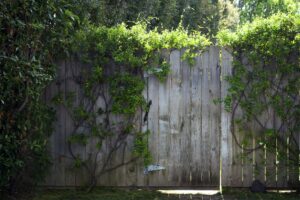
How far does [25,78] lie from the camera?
14.7 feet

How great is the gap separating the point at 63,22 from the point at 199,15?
14205 millimetres

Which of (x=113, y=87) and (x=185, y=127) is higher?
(x=113, y=87)

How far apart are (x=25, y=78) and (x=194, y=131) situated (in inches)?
98.8

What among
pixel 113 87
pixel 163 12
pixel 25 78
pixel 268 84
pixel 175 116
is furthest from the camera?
pixel 163 12

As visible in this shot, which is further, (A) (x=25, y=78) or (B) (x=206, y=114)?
(B) (x=206, y=114)

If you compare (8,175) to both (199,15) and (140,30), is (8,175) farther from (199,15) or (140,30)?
(199,15)

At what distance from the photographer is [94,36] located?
5.79 meters

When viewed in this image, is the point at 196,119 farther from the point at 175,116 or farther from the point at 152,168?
the point at 152,168

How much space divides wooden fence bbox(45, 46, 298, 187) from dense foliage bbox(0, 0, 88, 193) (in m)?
0.80

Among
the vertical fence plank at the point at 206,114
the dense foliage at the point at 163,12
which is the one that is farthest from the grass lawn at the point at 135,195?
the dense foliage at the point at 163,12

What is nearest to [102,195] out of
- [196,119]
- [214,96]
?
[196,119]

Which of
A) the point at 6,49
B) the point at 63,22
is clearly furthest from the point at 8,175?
the point at 63,22

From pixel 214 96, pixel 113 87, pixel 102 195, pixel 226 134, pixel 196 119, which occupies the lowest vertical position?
pixel 102 195

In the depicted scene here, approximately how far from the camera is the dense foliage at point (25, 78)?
4.32 meters
